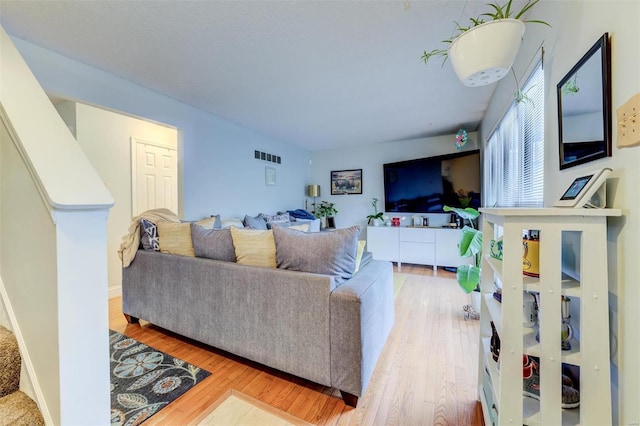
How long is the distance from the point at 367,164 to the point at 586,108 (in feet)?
14.4

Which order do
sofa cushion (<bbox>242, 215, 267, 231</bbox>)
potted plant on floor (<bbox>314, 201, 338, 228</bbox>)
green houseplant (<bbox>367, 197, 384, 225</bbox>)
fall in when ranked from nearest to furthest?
sofa cushion (<bbox>242, 215, 267, 231</bbox>) < green houseplant (<bbox>367, 197, 384, 225</bbox>) < potted plant on floor (<bbox>314, 201, 338, 228</bbox>)

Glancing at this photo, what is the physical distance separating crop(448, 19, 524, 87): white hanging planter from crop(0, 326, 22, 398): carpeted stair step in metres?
2.10

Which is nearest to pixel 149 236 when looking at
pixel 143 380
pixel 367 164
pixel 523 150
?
pixel 143 380

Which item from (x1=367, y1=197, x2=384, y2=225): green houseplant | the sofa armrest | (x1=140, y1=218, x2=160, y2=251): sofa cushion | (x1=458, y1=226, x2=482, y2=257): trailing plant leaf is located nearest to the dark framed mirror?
the sofa armrest

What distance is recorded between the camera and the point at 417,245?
427cm

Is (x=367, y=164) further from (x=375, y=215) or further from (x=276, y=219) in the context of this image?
(x=276, y=219)

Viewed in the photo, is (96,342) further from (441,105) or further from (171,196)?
(441,105)

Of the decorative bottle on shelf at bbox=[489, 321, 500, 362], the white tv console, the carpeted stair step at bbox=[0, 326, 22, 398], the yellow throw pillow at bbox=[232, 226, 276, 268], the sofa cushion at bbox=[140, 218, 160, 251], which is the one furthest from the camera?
the white tv console

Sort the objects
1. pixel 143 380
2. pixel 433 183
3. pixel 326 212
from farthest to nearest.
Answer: pixel 326 212
pixel 433 183
pixel 143 380

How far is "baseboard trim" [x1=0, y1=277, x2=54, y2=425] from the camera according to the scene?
0.86 metres

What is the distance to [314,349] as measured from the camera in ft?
4.67

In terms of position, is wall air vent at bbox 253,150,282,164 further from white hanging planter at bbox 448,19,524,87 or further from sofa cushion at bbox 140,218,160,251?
white hanging planter at bbox 448,19,524,87

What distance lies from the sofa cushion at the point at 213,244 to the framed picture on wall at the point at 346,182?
380 cm

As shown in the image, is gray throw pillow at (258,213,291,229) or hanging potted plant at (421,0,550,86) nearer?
hanging potted plant at (421,0,550,86)
